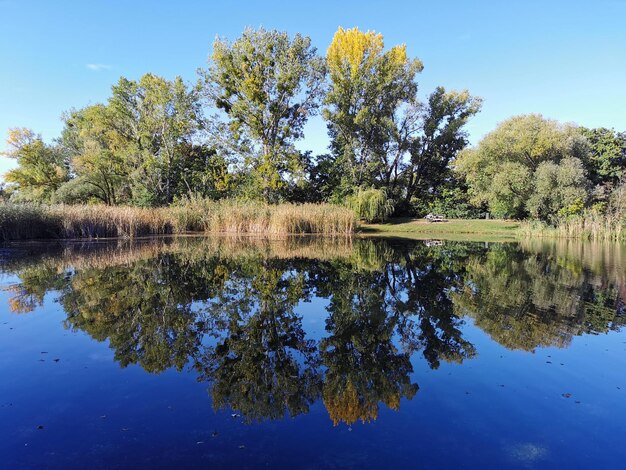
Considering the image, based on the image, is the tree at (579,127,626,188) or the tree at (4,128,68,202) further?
the tree at (4,128,68,202)

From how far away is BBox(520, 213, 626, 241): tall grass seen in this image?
22070mm

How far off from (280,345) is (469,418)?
7.07ft

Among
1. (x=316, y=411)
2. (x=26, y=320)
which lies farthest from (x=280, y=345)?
(x=26, y=320)

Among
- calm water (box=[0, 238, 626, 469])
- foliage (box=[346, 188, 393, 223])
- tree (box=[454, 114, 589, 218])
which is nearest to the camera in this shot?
calm water (box=[0, 238, 626, 469])

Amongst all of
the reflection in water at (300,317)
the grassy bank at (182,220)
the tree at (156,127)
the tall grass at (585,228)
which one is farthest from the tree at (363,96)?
the reflection in water at (300,317)

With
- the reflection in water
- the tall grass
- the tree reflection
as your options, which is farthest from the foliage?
the tree reflection

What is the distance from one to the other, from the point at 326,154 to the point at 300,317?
98.2 feet

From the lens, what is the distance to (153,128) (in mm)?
32031

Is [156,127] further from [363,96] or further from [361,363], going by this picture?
[361,363]

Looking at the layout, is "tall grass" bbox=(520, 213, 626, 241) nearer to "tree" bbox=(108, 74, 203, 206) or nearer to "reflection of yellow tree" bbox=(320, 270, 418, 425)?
"reflection of yellow tree" bbox=(320, 270, 418, 425)

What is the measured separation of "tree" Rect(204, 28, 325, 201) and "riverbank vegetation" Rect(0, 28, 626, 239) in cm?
9

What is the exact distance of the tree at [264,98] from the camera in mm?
28781

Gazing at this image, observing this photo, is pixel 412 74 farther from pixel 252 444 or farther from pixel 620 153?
pixel 252 444

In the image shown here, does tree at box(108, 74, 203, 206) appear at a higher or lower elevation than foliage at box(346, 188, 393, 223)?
higher
